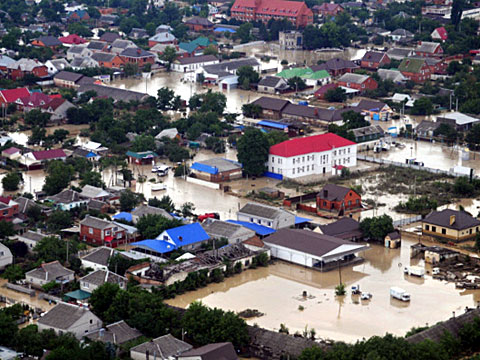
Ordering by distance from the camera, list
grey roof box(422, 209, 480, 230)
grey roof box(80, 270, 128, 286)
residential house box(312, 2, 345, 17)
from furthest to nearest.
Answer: residential house box(312, 2, 345, 17) < grey roof box(422, 209, 480, 230) < grey roof box(80, 270, 128, 286)

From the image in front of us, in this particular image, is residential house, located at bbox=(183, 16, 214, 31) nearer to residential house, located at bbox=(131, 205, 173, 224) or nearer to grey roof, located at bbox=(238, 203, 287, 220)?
grey roof, located at bbox=(238, 203, 287, 220)

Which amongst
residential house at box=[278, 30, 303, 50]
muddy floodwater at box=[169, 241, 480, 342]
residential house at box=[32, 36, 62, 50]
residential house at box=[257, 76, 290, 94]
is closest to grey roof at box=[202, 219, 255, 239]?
muddy floodwater at box=[169, 241, 480, 342]

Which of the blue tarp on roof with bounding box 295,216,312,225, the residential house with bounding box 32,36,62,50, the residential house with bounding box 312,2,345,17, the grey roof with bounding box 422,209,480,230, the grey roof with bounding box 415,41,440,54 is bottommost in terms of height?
the blue tarp on roof with bounding box 295,216,312,225

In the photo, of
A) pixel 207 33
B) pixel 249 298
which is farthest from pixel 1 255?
pixel 207 33

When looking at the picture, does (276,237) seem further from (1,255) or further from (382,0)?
(382,0)

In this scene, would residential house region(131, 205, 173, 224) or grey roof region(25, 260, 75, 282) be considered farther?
residential house region(131, 205, 173, 224)

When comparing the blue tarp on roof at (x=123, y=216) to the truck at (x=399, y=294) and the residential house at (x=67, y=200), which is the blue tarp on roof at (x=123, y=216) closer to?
the residential house at (x=67, y=200)
